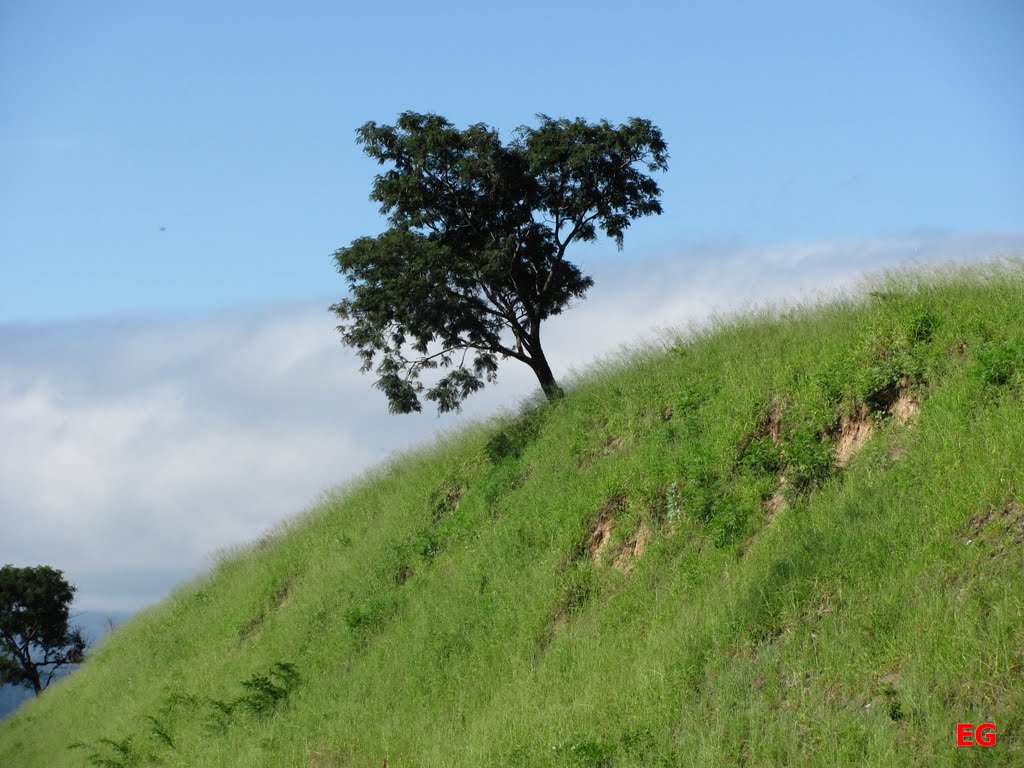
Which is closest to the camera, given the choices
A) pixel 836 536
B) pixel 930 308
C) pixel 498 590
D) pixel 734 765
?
pixel 734 765

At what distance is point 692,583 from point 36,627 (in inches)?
1868

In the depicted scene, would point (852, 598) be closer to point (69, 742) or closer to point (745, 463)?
point (745, 463)

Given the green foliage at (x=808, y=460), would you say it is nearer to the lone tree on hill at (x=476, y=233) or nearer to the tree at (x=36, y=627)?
the lone tree on hill at (x=476, y=233)

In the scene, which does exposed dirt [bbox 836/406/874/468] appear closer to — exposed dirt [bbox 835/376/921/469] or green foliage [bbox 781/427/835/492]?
exposed dirt [bbox 835/376/921/469]

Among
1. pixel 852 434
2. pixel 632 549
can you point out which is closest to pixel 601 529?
pixel 632 549

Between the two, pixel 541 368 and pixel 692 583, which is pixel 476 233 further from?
pixel 692 583

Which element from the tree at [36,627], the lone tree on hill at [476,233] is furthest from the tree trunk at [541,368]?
the tree at [36,627]

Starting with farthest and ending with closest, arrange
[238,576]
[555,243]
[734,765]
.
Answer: [238,576], [555,243], [734,765]

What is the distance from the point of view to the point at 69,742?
26516 mm

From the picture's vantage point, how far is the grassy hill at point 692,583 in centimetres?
1083

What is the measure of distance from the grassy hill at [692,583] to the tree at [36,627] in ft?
94.3

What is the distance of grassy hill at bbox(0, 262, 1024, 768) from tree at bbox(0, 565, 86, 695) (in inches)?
1131

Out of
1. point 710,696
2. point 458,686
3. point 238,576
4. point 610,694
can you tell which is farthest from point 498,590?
point 238,576

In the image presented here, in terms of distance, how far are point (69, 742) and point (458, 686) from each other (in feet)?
50.6
